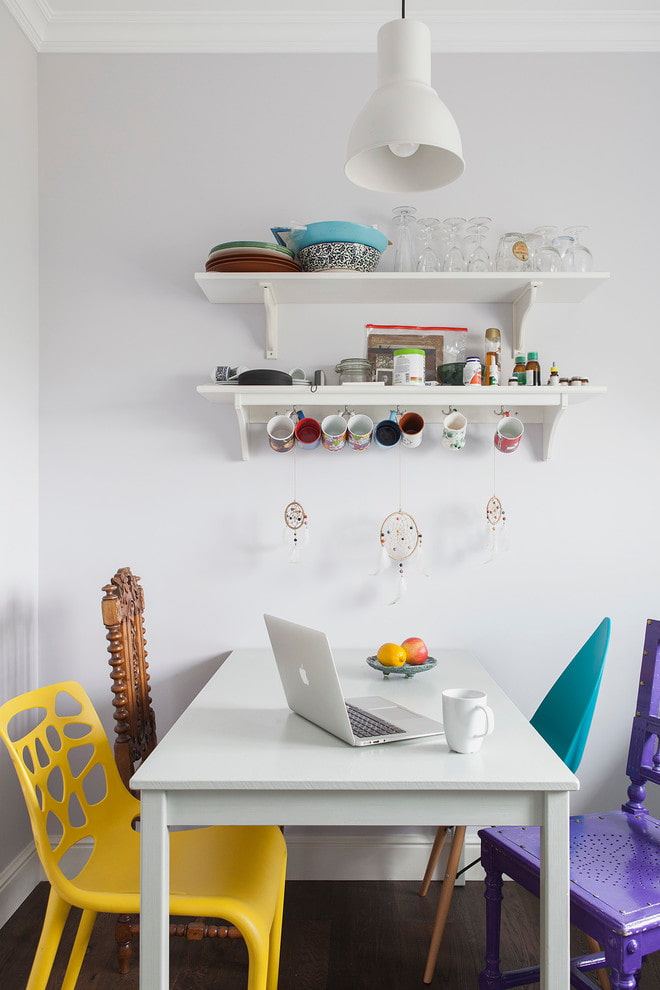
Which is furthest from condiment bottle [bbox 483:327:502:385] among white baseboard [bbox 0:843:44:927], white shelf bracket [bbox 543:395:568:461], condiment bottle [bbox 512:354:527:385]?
white baseboard [bbox 0:843:44:927]

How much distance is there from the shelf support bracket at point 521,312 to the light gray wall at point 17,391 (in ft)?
5.04

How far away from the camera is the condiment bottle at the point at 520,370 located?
222 cm

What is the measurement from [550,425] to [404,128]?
3.96ft

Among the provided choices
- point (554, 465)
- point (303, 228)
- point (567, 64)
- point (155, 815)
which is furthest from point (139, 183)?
point (155, 815)

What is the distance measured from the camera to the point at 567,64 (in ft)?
7.98

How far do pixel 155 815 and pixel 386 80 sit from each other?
1452 millimetres

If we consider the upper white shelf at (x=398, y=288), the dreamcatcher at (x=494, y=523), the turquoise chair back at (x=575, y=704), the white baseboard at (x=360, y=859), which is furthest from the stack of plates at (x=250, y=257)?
the white baseboard at (x=360, y=859)

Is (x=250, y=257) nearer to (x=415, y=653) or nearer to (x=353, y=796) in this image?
(x=415, y=653)

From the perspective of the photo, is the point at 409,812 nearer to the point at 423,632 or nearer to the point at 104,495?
the point at 423,632

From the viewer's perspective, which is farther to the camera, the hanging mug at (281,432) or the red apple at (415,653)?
the hanging mug at (281,432)

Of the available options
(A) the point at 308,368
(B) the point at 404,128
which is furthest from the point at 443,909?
(B) the point at 404,128

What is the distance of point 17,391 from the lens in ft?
7.54

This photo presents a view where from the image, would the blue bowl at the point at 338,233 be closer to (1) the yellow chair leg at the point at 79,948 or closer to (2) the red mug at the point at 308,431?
(2) the red mug at the point at 308,431

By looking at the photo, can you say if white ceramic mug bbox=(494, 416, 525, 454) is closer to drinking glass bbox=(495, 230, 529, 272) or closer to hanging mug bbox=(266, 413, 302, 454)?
drinking glass bbox=(495, 230, 529, 272)
